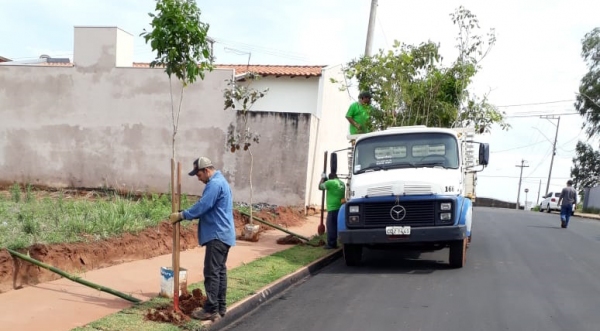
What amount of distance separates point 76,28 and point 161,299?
14942 millimetres

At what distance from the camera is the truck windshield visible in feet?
35.9

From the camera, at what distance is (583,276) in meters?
10.0

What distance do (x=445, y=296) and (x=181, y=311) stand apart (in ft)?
12.4

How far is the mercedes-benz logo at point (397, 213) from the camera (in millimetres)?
9977

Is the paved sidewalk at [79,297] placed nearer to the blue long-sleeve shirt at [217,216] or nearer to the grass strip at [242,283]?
the grass strip at [242,283]

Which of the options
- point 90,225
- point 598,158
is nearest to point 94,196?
point 90,225

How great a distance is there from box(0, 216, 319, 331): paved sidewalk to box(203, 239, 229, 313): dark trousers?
1106 mm

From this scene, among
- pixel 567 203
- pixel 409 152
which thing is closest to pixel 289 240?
pixel 409 152

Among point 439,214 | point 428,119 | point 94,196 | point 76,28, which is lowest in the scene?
point 94,196

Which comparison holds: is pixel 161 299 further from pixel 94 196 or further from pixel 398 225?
pixel 94 196

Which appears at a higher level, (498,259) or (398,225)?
(398,225)

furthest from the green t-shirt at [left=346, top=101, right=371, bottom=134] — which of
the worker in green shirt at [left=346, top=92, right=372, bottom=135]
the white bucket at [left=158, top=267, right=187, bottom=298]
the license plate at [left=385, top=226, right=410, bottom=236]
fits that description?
the white bucket at [left=158, top=267, right=187, bottom=298]

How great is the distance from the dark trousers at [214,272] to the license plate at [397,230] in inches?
163

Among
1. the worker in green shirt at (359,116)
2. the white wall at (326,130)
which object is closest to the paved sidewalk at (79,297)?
the worker in green shirt at (359,116)
